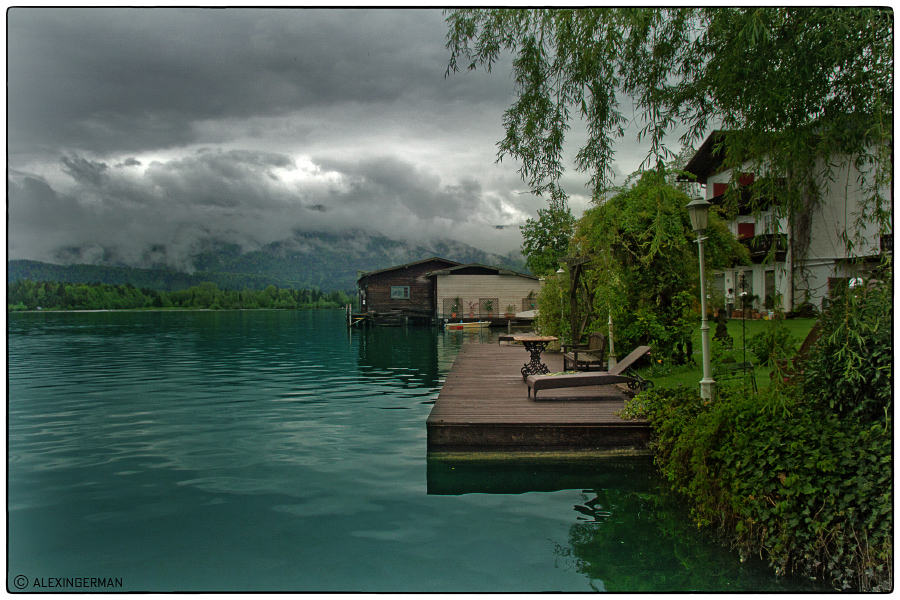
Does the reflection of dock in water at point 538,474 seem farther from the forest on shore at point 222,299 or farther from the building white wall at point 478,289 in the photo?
the forest on shore at point 222,299

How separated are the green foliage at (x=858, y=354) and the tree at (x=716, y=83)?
0.62 m

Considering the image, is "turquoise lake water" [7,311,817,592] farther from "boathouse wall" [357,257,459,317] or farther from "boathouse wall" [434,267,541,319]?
"boathouse wall" [357,257,459,317]

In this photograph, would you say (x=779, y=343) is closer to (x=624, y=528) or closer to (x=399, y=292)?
(x=624, y=528)

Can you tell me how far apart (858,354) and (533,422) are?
4402 mm

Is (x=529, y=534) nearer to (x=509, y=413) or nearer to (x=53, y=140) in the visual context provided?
(x=509, y=413)

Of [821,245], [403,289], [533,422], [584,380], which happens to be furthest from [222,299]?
[821,245]

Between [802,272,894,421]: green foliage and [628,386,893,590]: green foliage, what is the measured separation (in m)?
0.15

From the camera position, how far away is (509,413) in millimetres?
8570

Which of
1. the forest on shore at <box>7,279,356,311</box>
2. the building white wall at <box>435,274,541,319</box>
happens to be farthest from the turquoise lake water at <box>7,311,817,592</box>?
the forest on shore at <box>7,279,356,311</box>

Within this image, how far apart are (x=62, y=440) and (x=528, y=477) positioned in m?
8.43

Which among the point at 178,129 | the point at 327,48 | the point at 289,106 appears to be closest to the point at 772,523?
the point at 327,48

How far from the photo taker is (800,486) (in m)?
4.23

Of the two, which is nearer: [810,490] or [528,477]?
[810,490]

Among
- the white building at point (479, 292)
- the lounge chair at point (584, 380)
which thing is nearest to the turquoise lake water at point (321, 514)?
the lounge chair at point (584, 380)
